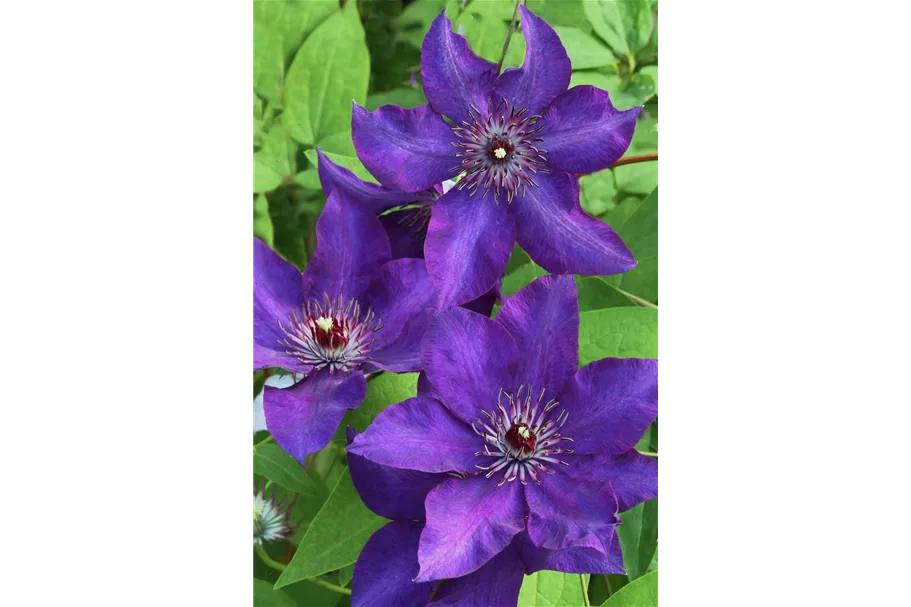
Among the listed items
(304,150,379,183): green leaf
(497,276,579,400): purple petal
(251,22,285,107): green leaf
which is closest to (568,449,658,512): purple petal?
(497,276,579,400): purple petal

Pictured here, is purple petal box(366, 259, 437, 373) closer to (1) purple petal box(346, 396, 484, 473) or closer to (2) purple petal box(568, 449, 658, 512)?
(1) purple petal box(346, 396, 484, 473)

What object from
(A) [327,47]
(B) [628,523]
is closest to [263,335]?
(A) [327,47]

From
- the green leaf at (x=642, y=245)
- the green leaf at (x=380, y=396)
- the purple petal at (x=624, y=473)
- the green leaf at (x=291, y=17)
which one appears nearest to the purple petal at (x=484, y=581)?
the purple petal at (x=624, y=473)

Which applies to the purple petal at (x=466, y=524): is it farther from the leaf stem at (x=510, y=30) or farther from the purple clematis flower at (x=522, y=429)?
the leaf stem at (x=510, y=30)

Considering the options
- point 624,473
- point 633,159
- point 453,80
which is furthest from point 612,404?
point 453,80

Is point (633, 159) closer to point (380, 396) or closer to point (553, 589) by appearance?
point (380, 396)

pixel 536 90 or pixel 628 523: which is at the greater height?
pixel 536 90

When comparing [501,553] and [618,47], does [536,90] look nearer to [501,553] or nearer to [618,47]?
[618,47]
